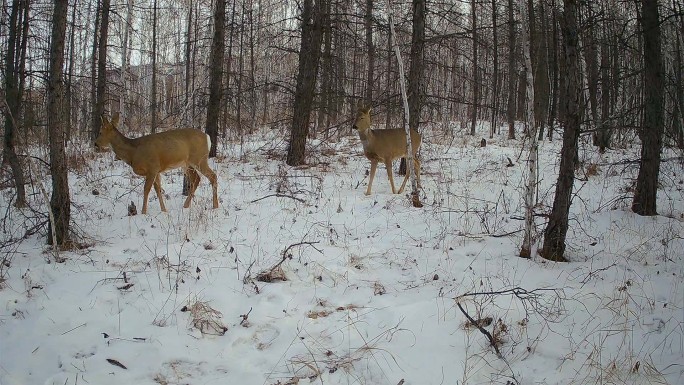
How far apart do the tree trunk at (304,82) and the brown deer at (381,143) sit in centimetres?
309

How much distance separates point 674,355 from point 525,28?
3392 millimetres

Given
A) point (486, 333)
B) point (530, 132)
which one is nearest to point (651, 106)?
point (530, 132)

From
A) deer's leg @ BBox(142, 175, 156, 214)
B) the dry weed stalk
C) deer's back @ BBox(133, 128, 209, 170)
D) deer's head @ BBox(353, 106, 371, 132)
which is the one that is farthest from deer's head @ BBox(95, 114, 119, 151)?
the dry weed stalk

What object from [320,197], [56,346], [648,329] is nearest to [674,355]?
[648,329]

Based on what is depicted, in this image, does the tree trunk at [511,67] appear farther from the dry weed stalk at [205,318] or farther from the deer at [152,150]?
the dry weed stalk at [205,318]

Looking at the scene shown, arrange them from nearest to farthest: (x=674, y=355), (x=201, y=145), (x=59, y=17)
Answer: (x=674, y=355), (x=59, y=17), (x=201, y=145)

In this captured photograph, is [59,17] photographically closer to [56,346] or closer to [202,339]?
[56,346]

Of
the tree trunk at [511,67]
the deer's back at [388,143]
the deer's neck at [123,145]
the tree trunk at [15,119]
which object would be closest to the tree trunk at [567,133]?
the deer's back at [388,143]

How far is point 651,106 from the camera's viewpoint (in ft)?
23.1

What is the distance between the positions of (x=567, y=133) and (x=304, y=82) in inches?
342

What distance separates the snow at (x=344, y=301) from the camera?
357 centimetres

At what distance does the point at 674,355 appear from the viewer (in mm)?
3602

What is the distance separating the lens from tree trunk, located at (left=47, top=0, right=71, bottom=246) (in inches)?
218

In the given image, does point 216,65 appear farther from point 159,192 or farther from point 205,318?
point 205,318
